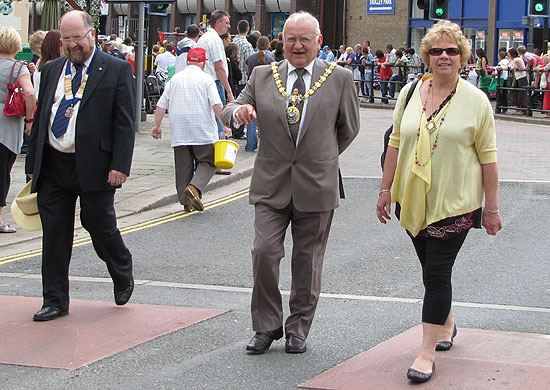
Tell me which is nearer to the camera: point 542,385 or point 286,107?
point 542,385

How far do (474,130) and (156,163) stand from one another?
9.70 meters

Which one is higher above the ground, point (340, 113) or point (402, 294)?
point (340, 113)

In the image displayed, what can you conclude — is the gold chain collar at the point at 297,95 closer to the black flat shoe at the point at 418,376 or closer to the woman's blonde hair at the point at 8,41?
the black flat shoe at the point at 418,376

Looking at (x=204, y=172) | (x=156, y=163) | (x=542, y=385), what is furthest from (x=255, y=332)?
(x=156, y=163)

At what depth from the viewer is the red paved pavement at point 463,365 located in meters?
4.91

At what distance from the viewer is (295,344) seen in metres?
5.54

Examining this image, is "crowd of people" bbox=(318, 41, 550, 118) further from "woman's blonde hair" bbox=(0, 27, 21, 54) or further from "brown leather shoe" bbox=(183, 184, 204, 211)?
"woman's blonde hair" bbox=(0, 27, 21, 54)

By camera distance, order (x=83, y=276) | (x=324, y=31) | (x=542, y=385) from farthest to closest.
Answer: (x=324, y=31), (x=83, y=276), (x=542, y=385)

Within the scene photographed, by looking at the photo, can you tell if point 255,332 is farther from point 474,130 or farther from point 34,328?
point 474,130

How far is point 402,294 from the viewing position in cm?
725

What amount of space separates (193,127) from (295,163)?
5.42 meters

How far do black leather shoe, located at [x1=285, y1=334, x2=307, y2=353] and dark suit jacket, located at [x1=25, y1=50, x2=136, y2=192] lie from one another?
5.07 ft

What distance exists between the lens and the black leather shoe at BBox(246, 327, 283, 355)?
217 inches

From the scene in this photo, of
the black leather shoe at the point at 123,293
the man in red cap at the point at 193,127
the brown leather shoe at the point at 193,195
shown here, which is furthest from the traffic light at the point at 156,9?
the black leather shoe at the point at 123,293
